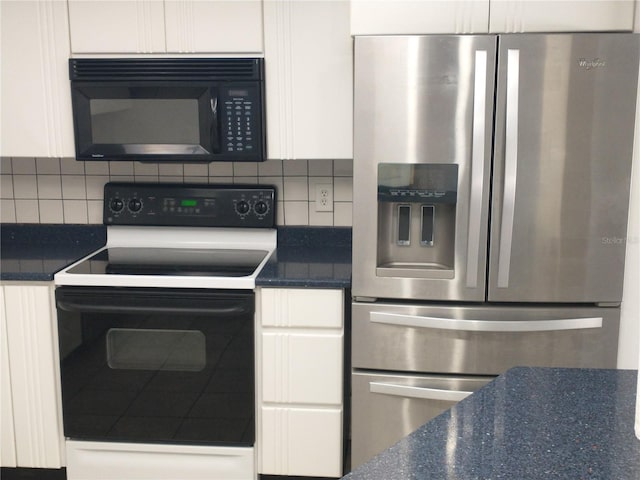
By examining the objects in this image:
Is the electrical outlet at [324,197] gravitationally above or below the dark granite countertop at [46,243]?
above

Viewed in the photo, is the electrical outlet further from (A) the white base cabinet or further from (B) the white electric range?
(A) the white base cabinet

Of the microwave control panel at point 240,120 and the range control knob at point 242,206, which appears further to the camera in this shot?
the range control knob at point 242,206

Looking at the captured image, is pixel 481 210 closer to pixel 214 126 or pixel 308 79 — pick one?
pixel 308 79

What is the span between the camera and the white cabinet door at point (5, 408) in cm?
238

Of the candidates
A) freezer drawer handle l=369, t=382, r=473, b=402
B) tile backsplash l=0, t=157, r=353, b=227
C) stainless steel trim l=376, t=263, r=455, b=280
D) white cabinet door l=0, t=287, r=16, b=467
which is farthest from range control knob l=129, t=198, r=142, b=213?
freezer drawer handle l=369, t=382, r=473, b=402

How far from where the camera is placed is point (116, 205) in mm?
2748

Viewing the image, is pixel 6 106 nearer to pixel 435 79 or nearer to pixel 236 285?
pixel 236 285

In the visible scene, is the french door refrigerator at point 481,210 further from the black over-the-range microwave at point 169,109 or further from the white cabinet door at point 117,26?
the white cabinet door at point 117,26

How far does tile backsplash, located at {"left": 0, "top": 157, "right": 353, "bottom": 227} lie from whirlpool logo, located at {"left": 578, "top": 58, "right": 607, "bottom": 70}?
984mm

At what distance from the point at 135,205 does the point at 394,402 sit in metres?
1.28

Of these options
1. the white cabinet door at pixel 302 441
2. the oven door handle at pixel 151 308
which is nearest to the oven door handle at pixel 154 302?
the oven door handle at pixel 151 308

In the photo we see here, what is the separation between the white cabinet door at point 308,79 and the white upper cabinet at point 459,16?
0.93 ft

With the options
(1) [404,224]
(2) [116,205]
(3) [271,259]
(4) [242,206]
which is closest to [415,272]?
(1) [404,224]

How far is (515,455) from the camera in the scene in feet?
3.33
